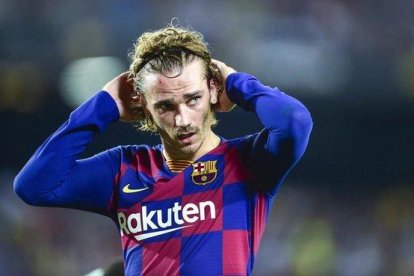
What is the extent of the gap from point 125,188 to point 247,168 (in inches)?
11.5

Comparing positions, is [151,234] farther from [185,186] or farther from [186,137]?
[186,137]

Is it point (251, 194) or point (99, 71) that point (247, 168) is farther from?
point (99, 71)

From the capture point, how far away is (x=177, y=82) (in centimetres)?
165

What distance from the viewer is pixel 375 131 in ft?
12.5

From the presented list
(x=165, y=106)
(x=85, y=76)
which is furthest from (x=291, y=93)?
(x=165, y=106)

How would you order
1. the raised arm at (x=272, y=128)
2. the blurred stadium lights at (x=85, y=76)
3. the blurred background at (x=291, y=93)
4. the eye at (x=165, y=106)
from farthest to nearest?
the blurred stadium lights at (x=85, y=76), the blurred background at (x=291, y=93), the eye at (x=165, y=106), the raised arm at (x=272, y=128)

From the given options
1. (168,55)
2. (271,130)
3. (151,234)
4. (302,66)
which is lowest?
(302,66)

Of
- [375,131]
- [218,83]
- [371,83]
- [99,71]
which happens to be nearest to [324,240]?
[375,131]

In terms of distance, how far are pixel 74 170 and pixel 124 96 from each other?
231 millimetres

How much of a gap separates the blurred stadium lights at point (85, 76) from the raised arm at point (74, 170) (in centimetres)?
206

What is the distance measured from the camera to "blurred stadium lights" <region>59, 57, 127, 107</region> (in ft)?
12.4

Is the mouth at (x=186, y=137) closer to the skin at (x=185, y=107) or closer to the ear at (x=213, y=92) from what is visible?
the skin at (x=185, y=107)

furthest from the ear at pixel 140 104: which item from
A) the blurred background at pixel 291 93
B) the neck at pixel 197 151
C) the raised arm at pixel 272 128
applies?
the blurred background at pixel 291 93

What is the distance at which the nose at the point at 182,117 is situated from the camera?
1.62m
